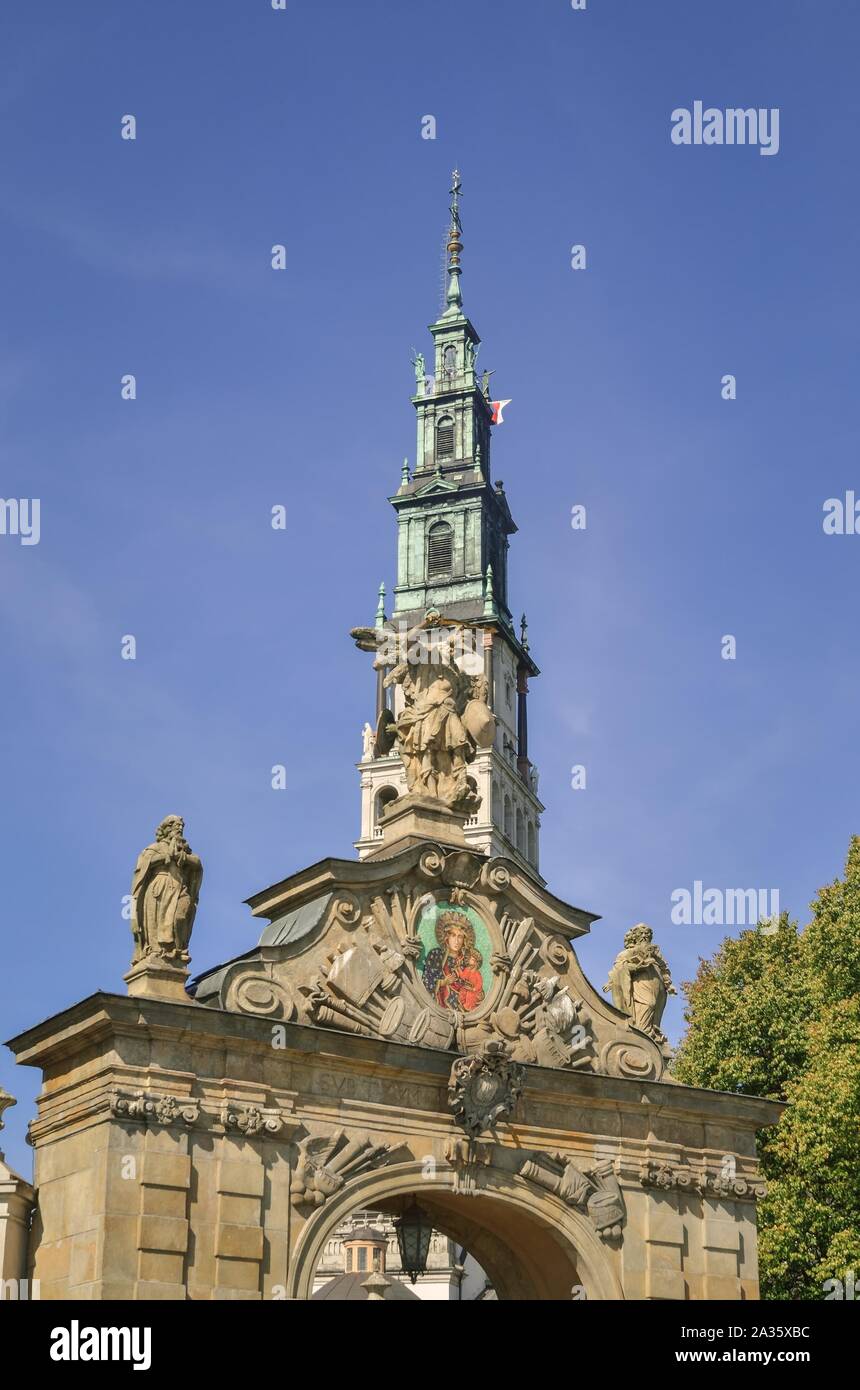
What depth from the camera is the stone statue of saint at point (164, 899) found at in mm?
22156

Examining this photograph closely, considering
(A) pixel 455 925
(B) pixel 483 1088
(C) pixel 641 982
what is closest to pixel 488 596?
(C) pixel 641 982

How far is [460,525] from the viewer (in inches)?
3910

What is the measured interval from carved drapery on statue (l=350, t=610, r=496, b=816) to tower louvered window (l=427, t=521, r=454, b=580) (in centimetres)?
7259

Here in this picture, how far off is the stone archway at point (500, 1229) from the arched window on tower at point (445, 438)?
7698 cm

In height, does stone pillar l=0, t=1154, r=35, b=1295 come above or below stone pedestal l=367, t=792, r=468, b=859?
below

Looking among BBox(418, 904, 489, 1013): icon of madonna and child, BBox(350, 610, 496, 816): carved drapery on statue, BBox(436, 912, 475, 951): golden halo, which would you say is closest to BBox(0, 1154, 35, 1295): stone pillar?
BBox(418, 904, 489, 1013): icon of madonna and child

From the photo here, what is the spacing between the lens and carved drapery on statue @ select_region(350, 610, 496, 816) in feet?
85.4

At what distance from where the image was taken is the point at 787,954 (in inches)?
1505

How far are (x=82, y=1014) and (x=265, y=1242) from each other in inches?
135

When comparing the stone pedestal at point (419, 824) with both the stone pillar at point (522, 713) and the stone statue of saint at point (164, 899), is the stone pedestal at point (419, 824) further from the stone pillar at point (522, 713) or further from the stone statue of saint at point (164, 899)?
the stone pillar at point (522, 713)

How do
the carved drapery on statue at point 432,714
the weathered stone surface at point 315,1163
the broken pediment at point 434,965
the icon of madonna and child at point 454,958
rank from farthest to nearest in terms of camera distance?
the carved drapery on statue at point 432,714
the icon of madonna and child at point 454,958
the broken pediment at point 434,965
the weathered stone surface at point 315,1163

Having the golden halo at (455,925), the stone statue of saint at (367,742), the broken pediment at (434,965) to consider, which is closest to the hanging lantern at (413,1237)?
the broken pediment at (434,965)

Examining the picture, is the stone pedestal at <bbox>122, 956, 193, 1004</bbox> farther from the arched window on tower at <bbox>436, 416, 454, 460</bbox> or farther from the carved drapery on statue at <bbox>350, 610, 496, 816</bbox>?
the arched window on tower at <bbox>436, 416, 454, 460</bbox>
